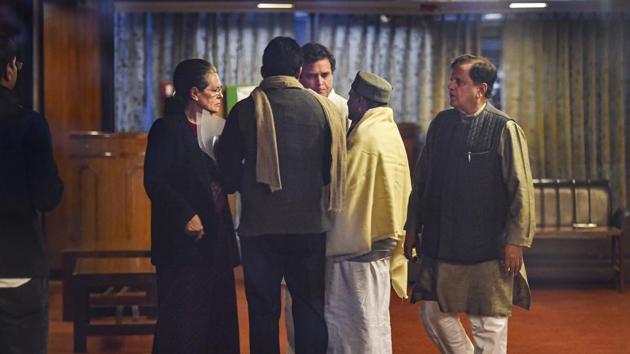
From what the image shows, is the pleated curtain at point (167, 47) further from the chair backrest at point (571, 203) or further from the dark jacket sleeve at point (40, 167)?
the dark jacket sleeve at point (40, 167)

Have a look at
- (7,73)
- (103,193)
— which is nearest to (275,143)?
(7,73)

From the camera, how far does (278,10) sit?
296 inches

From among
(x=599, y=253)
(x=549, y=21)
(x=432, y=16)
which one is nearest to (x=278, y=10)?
(x=432, y=16)

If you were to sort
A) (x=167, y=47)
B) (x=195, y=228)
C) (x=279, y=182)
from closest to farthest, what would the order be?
(x=279, y=182) < (x=195, y=228) < (x=167, y=47)

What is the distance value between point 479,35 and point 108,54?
9.86 ft

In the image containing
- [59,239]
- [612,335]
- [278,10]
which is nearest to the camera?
[612,335]

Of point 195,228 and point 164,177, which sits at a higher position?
point 164,177

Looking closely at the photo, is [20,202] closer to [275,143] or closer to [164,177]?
[164,177]

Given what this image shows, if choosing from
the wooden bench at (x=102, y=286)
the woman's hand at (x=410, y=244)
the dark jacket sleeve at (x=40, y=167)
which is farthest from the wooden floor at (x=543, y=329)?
the dark jacket sleeve at (x=40, y=167)

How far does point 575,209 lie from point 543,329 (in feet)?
6.20

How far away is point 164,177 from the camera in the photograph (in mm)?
3479

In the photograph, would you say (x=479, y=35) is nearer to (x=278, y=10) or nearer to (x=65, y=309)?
(x=278, y=10)

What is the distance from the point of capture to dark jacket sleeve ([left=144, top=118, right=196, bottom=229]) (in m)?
3.45

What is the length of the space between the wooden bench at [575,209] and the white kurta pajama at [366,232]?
340cm
